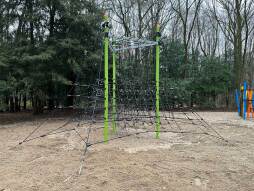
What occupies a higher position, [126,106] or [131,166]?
[126,106]

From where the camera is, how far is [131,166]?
3.25m

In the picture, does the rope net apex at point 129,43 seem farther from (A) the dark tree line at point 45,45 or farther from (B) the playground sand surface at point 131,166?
(A) the dark tree line at point 45,45

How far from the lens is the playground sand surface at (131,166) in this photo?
2.72 meters

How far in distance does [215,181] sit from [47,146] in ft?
10.4

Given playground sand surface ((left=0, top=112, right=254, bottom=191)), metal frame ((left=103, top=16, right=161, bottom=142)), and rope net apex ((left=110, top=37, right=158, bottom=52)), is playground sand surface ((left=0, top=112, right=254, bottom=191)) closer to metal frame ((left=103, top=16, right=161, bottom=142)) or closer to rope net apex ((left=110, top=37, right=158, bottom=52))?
metal frame ((left=103, top=16, right=161, bottom=142))

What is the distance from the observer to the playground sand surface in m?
2.72

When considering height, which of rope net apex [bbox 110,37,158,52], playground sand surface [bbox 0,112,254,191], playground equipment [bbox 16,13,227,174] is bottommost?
playground sand surface [bbox 0,112,254,191]

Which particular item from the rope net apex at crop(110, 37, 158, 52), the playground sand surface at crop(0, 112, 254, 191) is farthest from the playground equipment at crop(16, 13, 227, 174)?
the playground sand surface at crop(0, 112, 254, 191)

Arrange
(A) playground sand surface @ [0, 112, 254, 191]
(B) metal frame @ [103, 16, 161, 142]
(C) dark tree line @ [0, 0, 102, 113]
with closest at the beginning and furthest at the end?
(A) playground sand surface @ [0, 112, 254, 191] → (B) metal frame @ [103, 16, 161, 142] → (C) dark tree line @ [0, 0, 102, 113]

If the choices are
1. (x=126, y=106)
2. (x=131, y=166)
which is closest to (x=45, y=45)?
(x=126, y=106)

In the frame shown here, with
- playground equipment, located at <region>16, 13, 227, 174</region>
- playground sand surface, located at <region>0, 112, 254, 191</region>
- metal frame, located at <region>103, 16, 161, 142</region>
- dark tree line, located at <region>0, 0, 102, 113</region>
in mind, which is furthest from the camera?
dark tree line, located at <region>0, 0, 102, 113</region>

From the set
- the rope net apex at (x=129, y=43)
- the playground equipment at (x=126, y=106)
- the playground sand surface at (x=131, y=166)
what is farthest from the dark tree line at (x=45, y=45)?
the playground sand surface at (x=131, y=166)

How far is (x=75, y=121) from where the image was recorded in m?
8.98

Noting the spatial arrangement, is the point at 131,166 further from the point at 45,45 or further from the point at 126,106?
the point at 45,45
